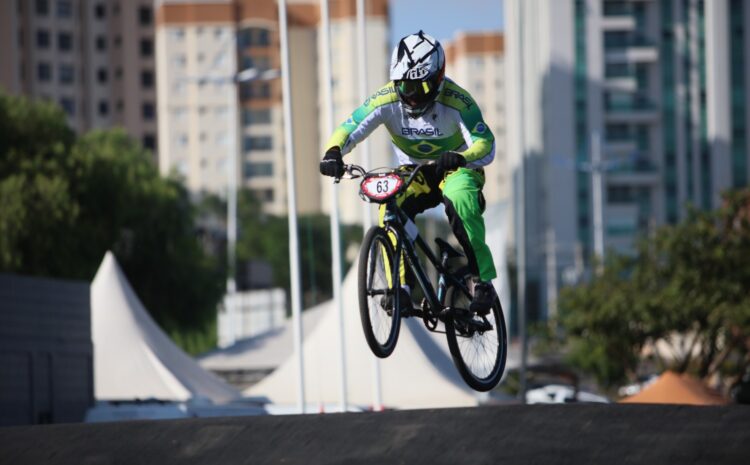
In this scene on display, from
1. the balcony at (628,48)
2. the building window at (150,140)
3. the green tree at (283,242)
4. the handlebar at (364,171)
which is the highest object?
the balcony at (628,48)

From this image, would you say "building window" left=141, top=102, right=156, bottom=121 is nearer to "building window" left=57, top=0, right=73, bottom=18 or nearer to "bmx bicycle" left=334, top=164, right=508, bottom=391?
"building window" left=57, top=0, right=73, bottom=18

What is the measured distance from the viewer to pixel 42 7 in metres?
149

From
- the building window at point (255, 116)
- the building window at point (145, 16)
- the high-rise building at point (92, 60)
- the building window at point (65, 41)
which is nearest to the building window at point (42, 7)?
the high-rise building at point (92, 60)

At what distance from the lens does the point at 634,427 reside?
25.6ft

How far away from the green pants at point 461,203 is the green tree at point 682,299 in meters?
32.0

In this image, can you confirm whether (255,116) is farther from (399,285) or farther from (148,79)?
(399,285)

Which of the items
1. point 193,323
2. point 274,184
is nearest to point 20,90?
point 274,184

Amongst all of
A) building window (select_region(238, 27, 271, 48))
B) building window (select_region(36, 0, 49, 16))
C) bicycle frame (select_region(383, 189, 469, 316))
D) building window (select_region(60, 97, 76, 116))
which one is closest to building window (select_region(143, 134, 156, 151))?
building window (select_region(60, 97, 76, 116))

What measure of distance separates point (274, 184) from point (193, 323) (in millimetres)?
101504

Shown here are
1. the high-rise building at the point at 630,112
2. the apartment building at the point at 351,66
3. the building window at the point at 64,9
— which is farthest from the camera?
the building window at the point at 64,9

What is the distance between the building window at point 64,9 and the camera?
151125 millimetres

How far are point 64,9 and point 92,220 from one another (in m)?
103

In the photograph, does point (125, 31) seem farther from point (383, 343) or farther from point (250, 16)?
point (383, 343)

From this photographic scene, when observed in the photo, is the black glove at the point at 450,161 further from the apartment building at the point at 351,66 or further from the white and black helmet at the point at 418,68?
the apartment building at the point at 351,66
